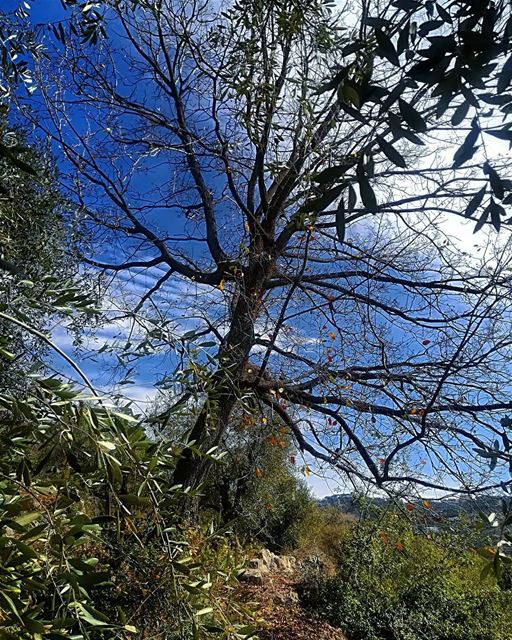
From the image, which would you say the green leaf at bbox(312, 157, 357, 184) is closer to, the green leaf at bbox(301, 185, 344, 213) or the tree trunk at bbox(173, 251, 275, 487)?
the green leaf at bbox(301, 185, 344, 213)

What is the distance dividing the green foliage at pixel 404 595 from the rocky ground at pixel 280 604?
0.33 metres

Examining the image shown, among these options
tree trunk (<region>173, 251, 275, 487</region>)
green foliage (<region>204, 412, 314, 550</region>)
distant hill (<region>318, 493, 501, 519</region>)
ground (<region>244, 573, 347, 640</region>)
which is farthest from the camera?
green foliage (<region>204, 412, 314, 550</region>)

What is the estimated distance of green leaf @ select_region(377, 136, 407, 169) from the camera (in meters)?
0.77

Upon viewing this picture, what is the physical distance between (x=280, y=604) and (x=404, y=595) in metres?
2.05

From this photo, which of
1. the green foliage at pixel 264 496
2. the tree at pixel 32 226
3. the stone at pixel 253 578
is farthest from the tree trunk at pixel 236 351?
the stone at pixel 253 578

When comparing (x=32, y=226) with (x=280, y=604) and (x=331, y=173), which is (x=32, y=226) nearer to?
(x=331, y=173)

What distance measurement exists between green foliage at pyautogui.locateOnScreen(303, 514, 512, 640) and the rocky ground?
328 mm

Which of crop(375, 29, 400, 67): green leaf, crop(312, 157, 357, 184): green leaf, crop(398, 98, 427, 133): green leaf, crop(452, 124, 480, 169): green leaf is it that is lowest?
crop(312, 157, 357, 184): green leaf

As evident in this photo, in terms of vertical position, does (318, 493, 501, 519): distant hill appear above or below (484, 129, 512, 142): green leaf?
below

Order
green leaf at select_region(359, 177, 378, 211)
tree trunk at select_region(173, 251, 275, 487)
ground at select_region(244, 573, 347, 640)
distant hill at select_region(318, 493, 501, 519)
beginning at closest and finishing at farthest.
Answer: green leaf at select_region(359, 177, 378, 211) → distant hill at select_region(318, 493, 501, 519) → tree trunk at select_region(173, 251, 275, 487) → ground at select_region(244, 573, 347, 640)

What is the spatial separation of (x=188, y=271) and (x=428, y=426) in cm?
266

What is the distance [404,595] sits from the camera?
718 cm

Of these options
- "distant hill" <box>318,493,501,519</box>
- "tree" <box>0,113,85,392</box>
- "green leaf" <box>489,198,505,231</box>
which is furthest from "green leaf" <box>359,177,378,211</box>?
"distant hill" <box>318,493,501,519</box>

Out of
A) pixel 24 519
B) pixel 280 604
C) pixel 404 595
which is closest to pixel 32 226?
pixel 24 519
